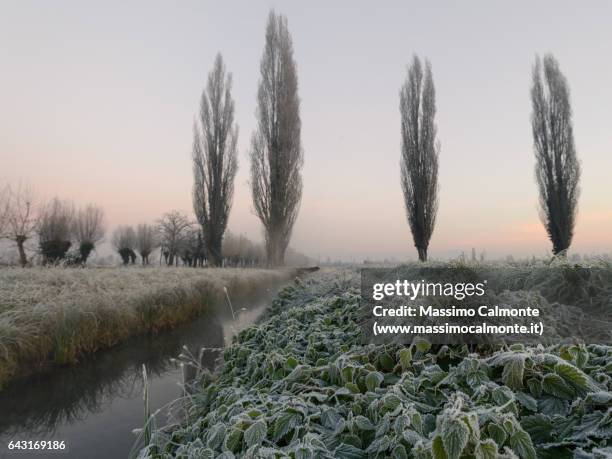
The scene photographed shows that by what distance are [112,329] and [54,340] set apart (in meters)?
0.83

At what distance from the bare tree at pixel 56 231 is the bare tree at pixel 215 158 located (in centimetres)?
872

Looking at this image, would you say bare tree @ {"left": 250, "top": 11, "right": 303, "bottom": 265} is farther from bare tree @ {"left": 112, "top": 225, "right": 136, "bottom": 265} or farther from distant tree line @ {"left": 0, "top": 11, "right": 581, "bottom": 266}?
bare tree @ {"left": 112, "top": 225, "right": 136, "bottom": 265}

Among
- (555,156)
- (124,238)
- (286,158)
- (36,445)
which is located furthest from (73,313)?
(124,238)

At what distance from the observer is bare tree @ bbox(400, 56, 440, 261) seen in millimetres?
14859

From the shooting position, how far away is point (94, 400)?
2896mm

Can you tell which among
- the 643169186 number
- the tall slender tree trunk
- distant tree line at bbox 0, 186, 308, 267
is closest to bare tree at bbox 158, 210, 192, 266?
distant tree line at bbox 0, 186, 308, 267

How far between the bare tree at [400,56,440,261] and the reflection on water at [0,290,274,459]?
12253mm

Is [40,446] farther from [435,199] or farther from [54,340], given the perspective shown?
[435,199]

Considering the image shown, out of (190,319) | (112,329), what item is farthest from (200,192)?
(112,329)

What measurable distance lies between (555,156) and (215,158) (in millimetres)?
14735

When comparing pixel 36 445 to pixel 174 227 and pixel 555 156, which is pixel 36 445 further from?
pixel 174 227

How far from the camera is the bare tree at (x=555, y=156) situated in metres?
14.5

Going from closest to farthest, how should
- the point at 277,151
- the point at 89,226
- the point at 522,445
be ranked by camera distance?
1. the point at 522,445
2. the point at 277,151
3. the point at 89,226

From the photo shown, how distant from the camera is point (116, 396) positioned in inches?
117
